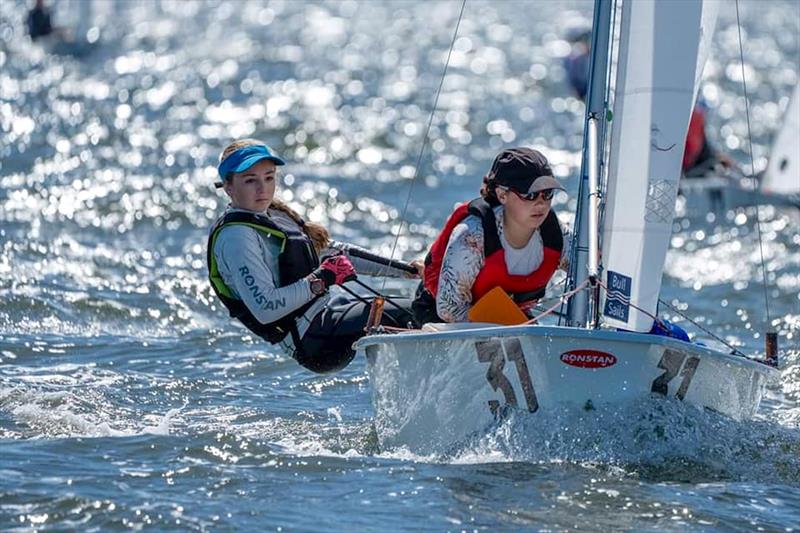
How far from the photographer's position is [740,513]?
524 centimetres

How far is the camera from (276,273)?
20.8ft

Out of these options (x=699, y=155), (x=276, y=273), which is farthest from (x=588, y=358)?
(x=699, y=155)

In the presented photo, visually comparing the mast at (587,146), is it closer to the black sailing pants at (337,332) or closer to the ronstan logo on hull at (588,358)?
the ronstan logo on hull at (588,358)

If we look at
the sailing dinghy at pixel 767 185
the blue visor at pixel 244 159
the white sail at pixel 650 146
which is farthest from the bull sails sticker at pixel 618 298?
the sailing dinghy at pixel 767 185

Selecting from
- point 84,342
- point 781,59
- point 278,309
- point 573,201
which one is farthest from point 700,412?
point 781,59

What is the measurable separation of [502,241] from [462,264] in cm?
18

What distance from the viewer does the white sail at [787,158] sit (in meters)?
11.7

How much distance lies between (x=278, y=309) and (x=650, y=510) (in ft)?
5.57

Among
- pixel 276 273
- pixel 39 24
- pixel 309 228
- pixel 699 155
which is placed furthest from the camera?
pixel 39 24

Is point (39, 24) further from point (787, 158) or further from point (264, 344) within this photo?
point (264, 344)

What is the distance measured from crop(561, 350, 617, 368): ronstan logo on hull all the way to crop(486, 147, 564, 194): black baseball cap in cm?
65

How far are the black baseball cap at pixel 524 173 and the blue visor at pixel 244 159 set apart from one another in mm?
988

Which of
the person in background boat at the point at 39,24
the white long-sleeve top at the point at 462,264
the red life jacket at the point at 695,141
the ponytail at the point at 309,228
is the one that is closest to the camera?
the white long-sleeve top at the point at 462,264

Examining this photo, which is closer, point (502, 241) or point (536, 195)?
point (536, 195)
